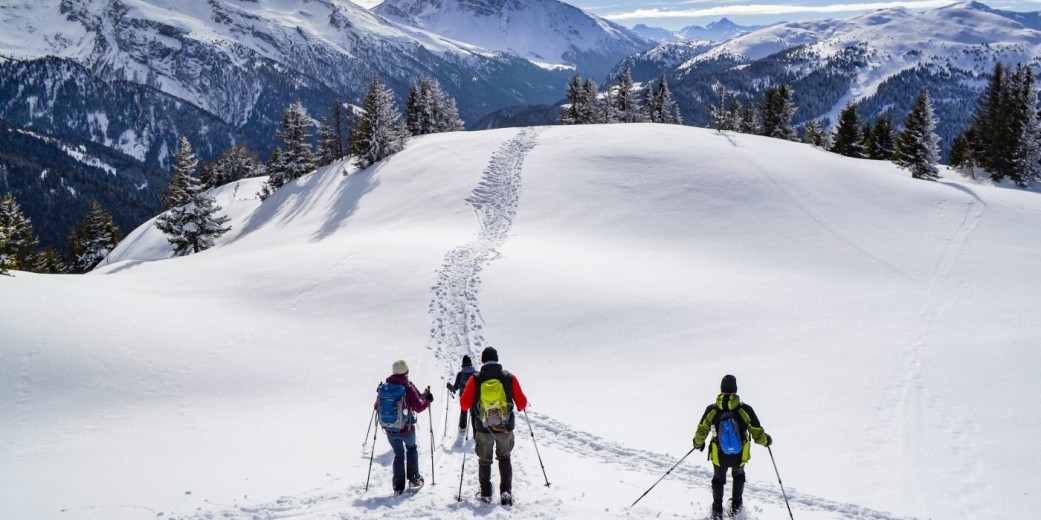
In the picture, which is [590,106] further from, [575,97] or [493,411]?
[493,411]

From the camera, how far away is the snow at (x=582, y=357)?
9.28 m

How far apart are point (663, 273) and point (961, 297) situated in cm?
996

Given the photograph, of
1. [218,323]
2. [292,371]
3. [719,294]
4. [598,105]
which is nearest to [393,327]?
[292,371]

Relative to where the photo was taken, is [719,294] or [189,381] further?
[719,294]

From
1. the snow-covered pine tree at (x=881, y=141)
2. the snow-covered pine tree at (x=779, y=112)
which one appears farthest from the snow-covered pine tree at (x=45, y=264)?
the snow-covered pine tree at (x=881, y=141)

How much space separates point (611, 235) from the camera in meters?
25.9

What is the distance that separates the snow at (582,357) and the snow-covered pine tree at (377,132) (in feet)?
62.8

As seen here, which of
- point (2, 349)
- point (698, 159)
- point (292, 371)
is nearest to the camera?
point (2, 349)

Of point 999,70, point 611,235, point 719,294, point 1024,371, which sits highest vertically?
point 999,70

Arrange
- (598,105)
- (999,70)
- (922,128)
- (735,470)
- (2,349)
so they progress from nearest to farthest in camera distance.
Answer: (735,470) → (2,349) → (922,128) → (999,70) → (598,105)

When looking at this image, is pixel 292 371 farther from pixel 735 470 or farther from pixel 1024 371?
pixel 1024 371

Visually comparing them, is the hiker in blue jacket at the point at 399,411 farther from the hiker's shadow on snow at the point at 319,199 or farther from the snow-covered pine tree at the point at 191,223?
A: the snow-covered pine tree at the point at 191,223

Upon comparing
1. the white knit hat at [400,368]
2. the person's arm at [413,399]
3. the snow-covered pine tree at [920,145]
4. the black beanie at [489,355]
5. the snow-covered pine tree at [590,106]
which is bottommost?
the person's arm at [413,399]

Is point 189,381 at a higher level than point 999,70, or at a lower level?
lower
